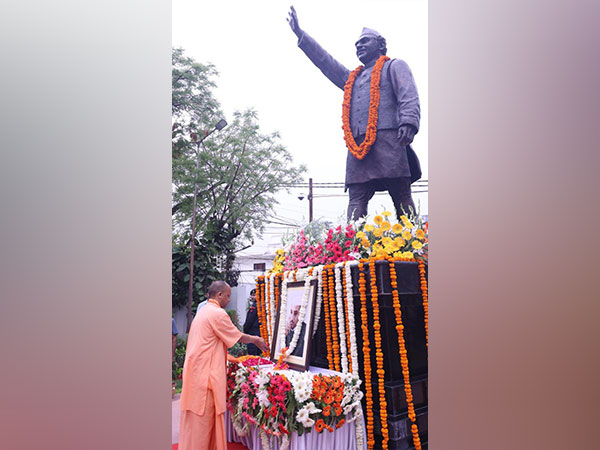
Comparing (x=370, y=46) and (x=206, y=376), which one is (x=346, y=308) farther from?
(x=370, y=46)

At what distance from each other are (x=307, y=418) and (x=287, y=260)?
1.77 meters

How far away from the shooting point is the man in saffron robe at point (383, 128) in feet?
15.0

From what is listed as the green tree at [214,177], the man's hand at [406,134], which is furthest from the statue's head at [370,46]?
the green tree at [214,177]

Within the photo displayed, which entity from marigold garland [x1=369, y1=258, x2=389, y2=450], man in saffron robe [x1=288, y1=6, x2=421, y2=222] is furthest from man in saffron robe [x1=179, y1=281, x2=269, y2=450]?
man in saffron robe [x1=288, y1=6, x2=421, y2=222]

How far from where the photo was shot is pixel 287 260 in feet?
16.0

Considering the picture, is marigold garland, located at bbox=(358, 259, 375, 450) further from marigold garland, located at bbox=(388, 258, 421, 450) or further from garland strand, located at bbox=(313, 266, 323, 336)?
garland strand, located at bbox=(313, 266, 323, 336)

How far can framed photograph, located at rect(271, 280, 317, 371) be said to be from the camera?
4.12 meters

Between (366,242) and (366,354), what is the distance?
882 millimetres

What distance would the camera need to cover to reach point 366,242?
4.01 m

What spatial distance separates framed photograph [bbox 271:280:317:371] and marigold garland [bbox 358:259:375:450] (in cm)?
53
